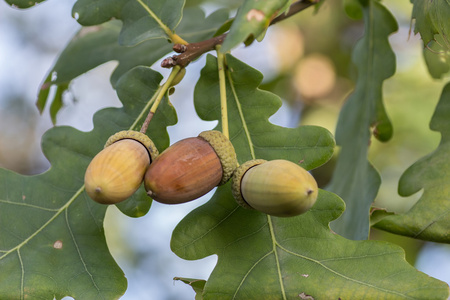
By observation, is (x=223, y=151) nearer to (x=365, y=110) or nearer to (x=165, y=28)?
(x=165, y=28)

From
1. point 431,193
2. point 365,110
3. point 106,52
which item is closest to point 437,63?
point 365,110

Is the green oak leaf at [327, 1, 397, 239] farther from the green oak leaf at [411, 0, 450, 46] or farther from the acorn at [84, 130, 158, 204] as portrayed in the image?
the acorn at [84, 130, 158, 204]

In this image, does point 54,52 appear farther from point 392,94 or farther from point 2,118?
point 392,94

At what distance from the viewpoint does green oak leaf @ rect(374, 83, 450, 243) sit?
117 cm

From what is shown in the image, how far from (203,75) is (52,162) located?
15.2 inches

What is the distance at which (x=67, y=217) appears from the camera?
4.00 feet

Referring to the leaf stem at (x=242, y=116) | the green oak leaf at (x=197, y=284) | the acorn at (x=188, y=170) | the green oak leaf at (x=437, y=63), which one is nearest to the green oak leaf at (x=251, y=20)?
the acorn at (x=188, y=170)

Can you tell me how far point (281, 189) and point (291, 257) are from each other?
251 millimetres

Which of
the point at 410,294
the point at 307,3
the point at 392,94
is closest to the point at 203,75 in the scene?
the point at 307,3

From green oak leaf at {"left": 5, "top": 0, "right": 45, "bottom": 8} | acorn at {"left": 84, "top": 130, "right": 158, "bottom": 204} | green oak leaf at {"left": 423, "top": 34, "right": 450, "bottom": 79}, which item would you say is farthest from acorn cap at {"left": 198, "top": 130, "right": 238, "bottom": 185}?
green oak leaf at {"left": 423, "top": 34, "right": 450, "bottom": 79}

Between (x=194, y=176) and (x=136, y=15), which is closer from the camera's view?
(x=194, y=176)

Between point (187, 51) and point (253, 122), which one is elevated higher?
point (187, 51)

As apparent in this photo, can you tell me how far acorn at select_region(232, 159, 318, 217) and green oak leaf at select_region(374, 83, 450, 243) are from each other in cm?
39

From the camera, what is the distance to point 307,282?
3.40 feet
